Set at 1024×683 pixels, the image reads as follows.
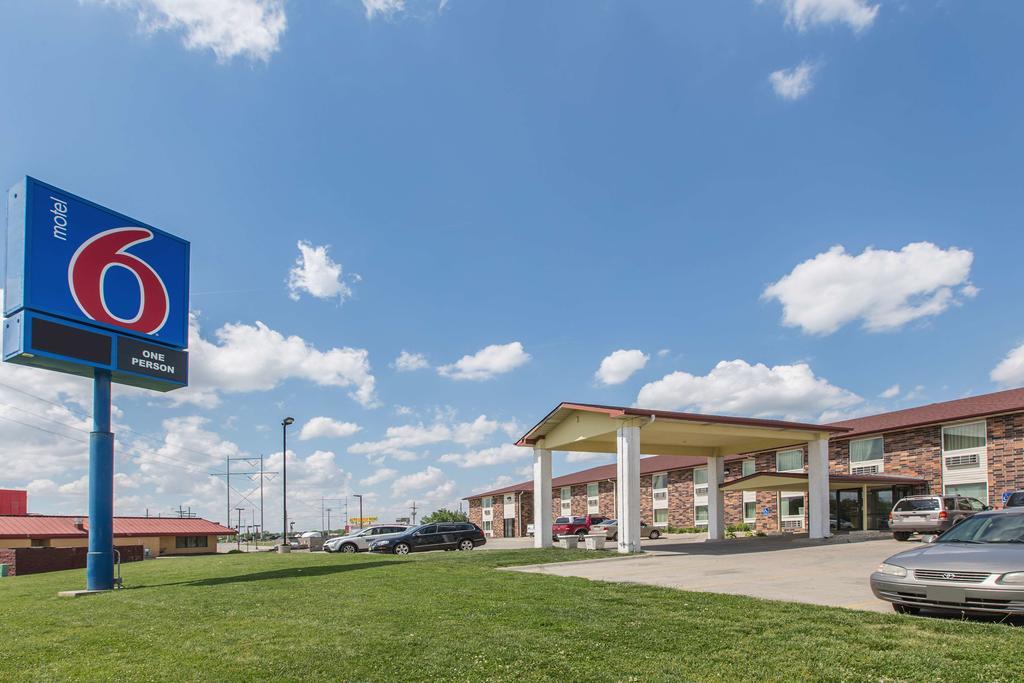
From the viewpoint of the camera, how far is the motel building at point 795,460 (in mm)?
23969

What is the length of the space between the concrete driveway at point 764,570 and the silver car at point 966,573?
86 cm

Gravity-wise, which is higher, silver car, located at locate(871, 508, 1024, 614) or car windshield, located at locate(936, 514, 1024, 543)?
car windshield, located at locate(936, 514, 1024, 543)

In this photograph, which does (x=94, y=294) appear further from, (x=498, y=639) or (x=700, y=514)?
(x=700, y=514)

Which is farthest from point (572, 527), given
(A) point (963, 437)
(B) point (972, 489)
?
(A) point (963, 437)

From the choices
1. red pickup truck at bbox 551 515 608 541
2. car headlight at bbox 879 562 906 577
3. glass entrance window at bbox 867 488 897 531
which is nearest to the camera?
car headlight at bbox 879 562 906 577

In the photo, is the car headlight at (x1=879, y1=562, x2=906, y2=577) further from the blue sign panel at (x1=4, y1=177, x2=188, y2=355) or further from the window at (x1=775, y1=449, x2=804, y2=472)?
the window at (x1=775, y1=449, x2=804, y2=472)

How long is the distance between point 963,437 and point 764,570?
22376 mm

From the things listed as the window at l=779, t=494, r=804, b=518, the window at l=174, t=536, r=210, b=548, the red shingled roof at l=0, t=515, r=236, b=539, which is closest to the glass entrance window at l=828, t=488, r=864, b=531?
the window at l=779, t=494, r=804, b=518

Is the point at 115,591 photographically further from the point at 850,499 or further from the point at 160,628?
the point at 850,499

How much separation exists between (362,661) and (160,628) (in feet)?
14.5

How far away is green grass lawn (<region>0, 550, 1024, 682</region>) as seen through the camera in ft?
20.7

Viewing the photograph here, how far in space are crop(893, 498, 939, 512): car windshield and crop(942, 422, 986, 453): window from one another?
8.82 meters

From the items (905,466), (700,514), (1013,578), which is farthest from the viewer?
(700,514)

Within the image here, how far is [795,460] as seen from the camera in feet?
127
